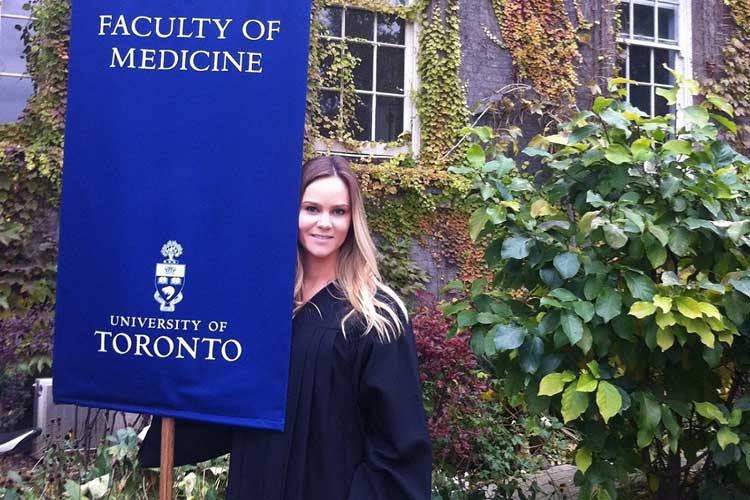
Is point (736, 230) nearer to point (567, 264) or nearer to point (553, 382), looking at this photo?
point (567, 264)

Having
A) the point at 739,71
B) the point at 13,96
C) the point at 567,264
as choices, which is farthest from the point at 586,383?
the point at 739,71

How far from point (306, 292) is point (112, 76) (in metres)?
0.84

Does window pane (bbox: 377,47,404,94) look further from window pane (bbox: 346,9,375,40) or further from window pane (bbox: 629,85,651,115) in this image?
window pane (bbox: 629,85,651,115)

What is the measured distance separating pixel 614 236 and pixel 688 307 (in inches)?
13.5

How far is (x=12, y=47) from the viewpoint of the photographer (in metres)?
6.22

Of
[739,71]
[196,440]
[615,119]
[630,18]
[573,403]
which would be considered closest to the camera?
[196,440]

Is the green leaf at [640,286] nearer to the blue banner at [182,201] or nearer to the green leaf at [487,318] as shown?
the green leaf at [487,318]

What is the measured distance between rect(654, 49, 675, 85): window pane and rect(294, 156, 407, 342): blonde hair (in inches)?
287

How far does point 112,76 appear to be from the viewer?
210 centimetres

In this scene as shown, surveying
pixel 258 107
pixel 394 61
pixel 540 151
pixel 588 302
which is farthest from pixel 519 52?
pixel 258 107

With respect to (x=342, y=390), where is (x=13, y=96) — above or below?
above

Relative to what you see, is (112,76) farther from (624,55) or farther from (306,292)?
(624,55)

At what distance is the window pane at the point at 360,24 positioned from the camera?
23.2 ft

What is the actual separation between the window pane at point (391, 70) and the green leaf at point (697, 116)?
14.6 feet
